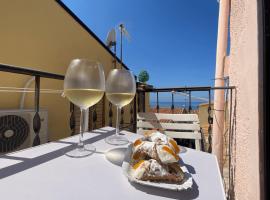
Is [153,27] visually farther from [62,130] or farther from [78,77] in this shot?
[78,77]

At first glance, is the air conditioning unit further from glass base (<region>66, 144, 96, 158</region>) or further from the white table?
glass base (<region>66, 144, 96, 158</region>)

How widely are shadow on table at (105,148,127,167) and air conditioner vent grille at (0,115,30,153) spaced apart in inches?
77.4

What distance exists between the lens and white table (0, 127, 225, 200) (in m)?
0.34

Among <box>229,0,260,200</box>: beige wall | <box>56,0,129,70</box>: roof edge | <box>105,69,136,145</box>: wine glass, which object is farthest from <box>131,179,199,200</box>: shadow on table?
<box>56,0,129,70</box>: roof edge

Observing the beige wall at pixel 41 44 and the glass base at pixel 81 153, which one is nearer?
the glass base at pixel 81 153

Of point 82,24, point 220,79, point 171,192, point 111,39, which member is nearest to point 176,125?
point 171,192

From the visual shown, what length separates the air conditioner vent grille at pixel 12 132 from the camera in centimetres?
196

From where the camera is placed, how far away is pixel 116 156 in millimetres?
576

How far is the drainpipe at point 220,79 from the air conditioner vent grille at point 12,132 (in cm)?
291

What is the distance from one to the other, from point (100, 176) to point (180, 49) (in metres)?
26.9

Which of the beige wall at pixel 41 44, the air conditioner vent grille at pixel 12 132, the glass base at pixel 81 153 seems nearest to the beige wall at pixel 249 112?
the glass base at pixel 81 153

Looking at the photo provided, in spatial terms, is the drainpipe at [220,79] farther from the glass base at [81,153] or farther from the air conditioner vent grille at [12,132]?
the air conditioner vent grille at [12,132]
